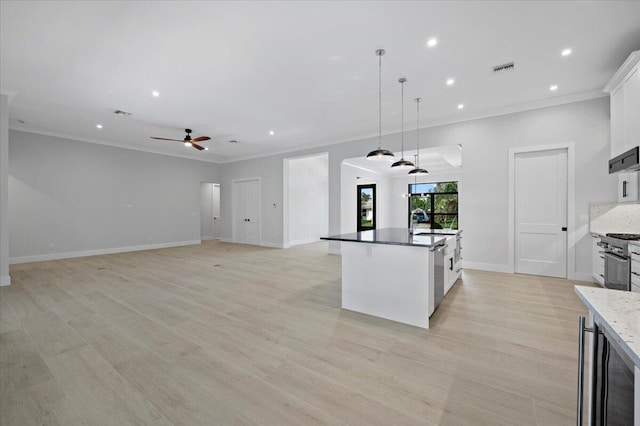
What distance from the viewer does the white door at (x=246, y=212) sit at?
31.4 ft

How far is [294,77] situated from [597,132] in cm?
496

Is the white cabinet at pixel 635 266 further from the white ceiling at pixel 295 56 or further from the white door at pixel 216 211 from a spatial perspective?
the white door at pixel 216 211

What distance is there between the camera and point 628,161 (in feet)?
10.7

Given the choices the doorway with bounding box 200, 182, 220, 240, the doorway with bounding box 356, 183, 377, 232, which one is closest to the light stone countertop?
the doorway with bounding box 356, 183, 377, 232

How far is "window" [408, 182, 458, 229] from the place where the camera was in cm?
1088

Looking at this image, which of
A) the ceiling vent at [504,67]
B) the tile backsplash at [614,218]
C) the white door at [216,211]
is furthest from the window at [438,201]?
the white door at [216,211]

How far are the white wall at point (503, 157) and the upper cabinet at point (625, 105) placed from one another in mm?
453

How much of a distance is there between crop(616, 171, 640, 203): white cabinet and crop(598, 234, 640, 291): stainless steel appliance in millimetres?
630

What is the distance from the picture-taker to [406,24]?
283 cm

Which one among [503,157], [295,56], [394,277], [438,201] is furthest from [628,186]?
[438,201]

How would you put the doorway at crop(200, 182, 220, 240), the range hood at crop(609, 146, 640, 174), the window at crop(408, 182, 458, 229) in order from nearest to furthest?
the range hood at crop(609, 146, 640, 174)
the window at crop(408, 182, 458, 229)
the doorway at crop(200, 182, 220, 240)

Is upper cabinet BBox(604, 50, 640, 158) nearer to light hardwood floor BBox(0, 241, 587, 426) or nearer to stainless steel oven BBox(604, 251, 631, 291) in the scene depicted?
stainless steel oven BBox(604, 251, 631, 291)

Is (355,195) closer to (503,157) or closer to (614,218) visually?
(503,157)

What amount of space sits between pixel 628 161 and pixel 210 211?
11.6 metres
